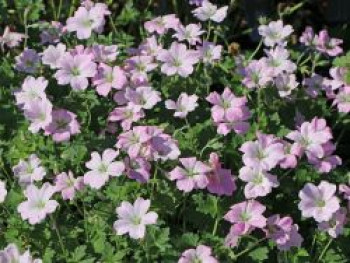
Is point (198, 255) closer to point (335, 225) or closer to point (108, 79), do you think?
point (335, 225)

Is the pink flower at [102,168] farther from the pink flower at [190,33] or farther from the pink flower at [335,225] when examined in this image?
the pink flower at [190,33]

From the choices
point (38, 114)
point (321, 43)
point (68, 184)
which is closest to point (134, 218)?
point (68, 184)

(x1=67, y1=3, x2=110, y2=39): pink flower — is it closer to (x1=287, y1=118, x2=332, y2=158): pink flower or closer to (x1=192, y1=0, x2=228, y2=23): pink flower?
(x1=192, y1=0, x2=228, y2=23): pink flower

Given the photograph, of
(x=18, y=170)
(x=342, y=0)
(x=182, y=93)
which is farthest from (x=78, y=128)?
(x=342, y=0)

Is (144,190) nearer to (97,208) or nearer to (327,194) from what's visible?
(97,208)

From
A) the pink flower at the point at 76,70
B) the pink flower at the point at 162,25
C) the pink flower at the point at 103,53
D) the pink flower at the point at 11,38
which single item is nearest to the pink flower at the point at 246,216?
the pink flower at the point at 76,70

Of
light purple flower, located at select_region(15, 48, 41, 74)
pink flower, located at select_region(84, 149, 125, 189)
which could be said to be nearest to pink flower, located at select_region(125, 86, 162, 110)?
pink flower, located at select_region(84, 149, 125, 189)
